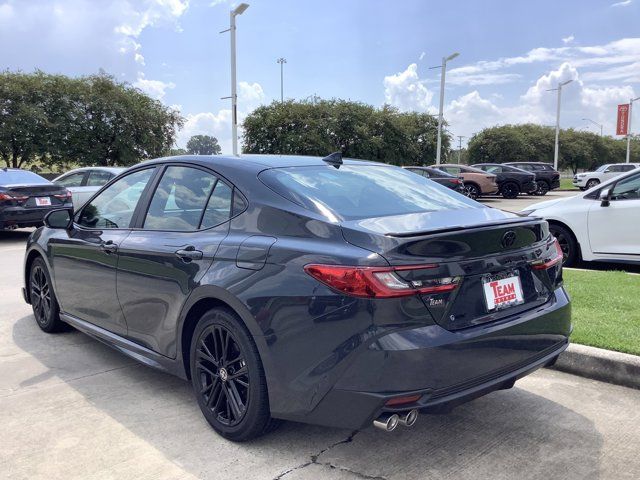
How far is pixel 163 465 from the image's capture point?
298 cm

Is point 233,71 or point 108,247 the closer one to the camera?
point 108,247

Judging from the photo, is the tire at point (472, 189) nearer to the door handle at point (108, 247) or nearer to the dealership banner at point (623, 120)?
the door handle at point (108, 247)

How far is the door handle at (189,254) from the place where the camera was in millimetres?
3305

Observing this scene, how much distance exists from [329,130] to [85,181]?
935 inches

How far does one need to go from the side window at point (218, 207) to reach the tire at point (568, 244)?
5802 mm

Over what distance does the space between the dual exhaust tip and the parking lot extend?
1.36 ft

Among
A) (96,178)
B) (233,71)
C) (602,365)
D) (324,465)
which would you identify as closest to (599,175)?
(233,71)

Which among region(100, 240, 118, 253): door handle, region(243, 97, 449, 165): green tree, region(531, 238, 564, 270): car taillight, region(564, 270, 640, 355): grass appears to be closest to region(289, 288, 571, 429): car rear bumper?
region(531, 238, 564, 270): car taillight

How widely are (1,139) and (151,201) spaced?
85.1 ft

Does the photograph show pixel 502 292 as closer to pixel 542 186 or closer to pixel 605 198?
pixel 605 198

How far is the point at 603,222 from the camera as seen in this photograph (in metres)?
7.54

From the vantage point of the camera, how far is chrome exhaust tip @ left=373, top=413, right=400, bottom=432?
8.47 ft

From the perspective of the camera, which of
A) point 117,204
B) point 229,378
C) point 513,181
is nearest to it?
point 229,378

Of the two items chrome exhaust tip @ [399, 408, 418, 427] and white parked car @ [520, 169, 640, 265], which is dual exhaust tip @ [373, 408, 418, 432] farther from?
white parked car @ [520, 169, 640, 265]
